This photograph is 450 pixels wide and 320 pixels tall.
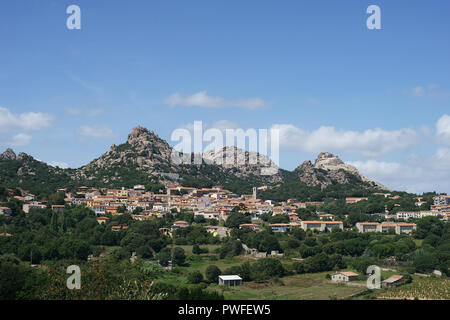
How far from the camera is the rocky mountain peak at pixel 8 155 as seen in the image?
323ft

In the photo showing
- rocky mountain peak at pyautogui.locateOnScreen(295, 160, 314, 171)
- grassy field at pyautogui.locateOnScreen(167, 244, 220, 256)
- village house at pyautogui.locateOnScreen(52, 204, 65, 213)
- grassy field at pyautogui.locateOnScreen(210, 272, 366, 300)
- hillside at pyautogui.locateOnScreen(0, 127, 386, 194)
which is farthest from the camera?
rocky mountain peak at pyautogui.locateOnScreen(295, 160, 314, 171)

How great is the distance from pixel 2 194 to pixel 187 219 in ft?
80.0

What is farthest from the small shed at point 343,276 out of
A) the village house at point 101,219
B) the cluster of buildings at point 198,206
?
the village house at point 101,219

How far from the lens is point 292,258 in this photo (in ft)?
142

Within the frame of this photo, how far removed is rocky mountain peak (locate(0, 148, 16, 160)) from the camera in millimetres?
98500

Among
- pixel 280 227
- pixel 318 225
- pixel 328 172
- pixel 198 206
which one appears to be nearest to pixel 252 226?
pixel 280 227

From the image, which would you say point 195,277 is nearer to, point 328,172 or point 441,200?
point 441,200

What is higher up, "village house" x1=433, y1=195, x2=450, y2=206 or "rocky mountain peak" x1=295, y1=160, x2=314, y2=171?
"rocky mountain peak" x1=295, y1=160, x2=314, y2=171

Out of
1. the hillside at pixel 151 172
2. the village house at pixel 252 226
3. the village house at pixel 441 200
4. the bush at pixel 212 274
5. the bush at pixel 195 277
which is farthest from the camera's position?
the hillside at pixel 151 172

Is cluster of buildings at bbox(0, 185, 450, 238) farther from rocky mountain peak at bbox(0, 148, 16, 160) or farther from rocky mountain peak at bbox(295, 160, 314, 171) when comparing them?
rocky mountain peak at bbox(295, 160, 314, 171)

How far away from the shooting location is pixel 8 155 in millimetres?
99312

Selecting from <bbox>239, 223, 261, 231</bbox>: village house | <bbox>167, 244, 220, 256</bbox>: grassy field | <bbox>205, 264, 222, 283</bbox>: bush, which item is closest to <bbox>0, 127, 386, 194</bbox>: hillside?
<bbox>239, 223, 261, 231</bbox>: village house

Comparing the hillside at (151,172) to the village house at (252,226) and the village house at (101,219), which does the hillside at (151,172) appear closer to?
the village house at (101,219)

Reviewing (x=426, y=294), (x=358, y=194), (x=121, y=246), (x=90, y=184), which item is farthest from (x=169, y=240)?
(x=358, y=194)
